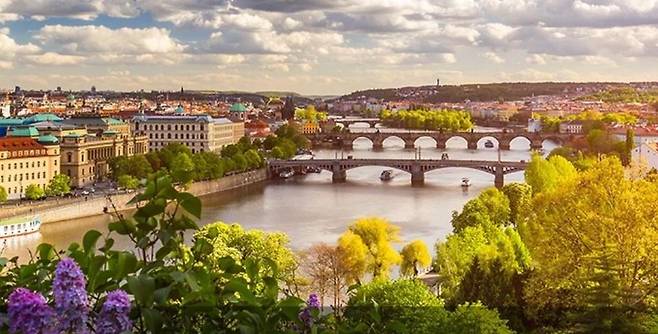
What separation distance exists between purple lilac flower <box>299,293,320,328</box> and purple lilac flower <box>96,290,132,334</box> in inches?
9.2

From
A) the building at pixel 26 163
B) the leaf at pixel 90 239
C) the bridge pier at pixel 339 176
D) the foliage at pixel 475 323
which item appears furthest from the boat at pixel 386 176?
the leaf at pixel 90 239

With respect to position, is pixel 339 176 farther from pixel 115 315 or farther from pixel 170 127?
pixel 115 315

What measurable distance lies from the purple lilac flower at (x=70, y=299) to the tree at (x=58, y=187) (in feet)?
35.7

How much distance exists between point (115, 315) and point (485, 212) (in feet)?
21.5

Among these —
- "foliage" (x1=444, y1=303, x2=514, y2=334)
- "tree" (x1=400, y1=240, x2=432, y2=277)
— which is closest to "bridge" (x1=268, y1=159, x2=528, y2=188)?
"tree" (x1=400, y1=240, x2=432, y2=277)

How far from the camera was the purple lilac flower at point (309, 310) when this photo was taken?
80 cm

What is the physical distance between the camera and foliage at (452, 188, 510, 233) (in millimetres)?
6797

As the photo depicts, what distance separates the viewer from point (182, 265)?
740mm

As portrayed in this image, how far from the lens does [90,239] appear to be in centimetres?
70

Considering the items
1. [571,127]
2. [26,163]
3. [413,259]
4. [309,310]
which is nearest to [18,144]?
[26,163]

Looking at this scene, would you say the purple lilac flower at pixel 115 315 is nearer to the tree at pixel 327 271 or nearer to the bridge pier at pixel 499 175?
the tree at pixel 327 271

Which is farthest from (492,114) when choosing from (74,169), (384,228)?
(384,228)

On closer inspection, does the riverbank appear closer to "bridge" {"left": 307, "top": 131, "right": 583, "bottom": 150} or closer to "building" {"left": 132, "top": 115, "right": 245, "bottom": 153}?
"building" {"left": 132, "top": 115, "right": 245, "bottom": 153}

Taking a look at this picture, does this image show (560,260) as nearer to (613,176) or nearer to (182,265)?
(613,176)
